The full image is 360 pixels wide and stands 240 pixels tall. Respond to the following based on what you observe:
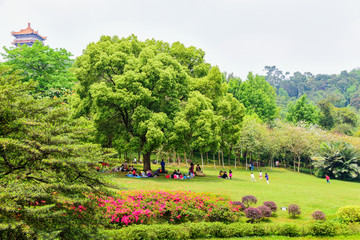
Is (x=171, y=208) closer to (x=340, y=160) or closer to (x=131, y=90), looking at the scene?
(x=131, y=90)

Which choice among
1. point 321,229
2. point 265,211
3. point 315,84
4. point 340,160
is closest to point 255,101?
point 340,160

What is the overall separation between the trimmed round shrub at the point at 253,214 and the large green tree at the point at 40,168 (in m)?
9.07

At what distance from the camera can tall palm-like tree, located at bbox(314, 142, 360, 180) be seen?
4141 cm

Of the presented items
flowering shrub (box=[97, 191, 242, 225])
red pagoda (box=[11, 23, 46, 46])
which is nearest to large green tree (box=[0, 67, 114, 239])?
flowering shrub (box=[97, 191, 242, 225])

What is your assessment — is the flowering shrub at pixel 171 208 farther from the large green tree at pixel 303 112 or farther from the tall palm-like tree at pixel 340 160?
the large green tree at pixel 303 112

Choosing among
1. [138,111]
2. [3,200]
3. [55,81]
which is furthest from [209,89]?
[3,200]

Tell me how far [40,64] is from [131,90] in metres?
20.6

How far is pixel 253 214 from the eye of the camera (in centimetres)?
1569

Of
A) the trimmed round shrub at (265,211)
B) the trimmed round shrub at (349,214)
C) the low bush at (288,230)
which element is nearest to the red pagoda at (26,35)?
the trimmed round shrub at (265,211)

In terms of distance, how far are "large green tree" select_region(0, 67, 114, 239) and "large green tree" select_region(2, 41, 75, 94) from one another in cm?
3012

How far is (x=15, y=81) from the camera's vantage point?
9.53 metres

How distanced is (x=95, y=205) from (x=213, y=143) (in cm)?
2013

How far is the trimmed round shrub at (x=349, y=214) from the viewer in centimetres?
1616

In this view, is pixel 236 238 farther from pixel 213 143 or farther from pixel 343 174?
pixel 343 174
